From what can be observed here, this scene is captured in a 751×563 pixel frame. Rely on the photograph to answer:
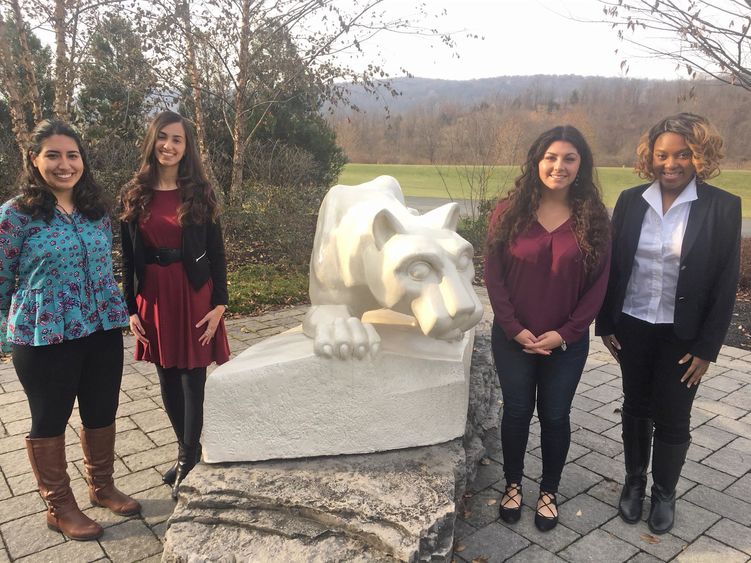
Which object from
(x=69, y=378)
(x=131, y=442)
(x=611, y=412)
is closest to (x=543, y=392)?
(x=611, y=412)

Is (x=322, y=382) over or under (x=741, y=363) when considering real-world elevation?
over

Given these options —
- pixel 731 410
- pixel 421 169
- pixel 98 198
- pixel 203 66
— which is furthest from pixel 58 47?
pixel 421 169

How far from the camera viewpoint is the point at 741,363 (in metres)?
5.34

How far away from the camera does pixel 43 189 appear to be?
2332 mm

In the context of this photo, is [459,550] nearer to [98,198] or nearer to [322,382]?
[322,382]

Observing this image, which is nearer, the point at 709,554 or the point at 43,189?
the point at 43,189

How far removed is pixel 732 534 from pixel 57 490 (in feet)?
10.7

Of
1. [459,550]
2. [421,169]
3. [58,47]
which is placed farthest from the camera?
[421,169]

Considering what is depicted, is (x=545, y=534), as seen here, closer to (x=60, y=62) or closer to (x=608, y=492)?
(x=608, y=492)

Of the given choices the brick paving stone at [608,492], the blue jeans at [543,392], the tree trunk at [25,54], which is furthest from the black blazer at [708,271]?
the tree trunk at [25,54]

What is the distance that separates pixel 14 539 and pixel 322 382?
165cm

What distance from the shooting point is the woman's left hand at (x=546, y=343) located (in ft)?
8.00

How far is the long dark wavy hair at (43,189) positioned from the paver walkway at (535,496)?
1524 mm

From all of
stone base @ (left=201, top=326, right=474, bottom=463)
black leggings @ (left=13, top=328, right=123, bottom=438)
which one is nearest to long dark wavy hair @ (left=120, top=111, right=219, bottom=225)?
black leggings @ (left=13, top=328, right=123, bottom=438)
